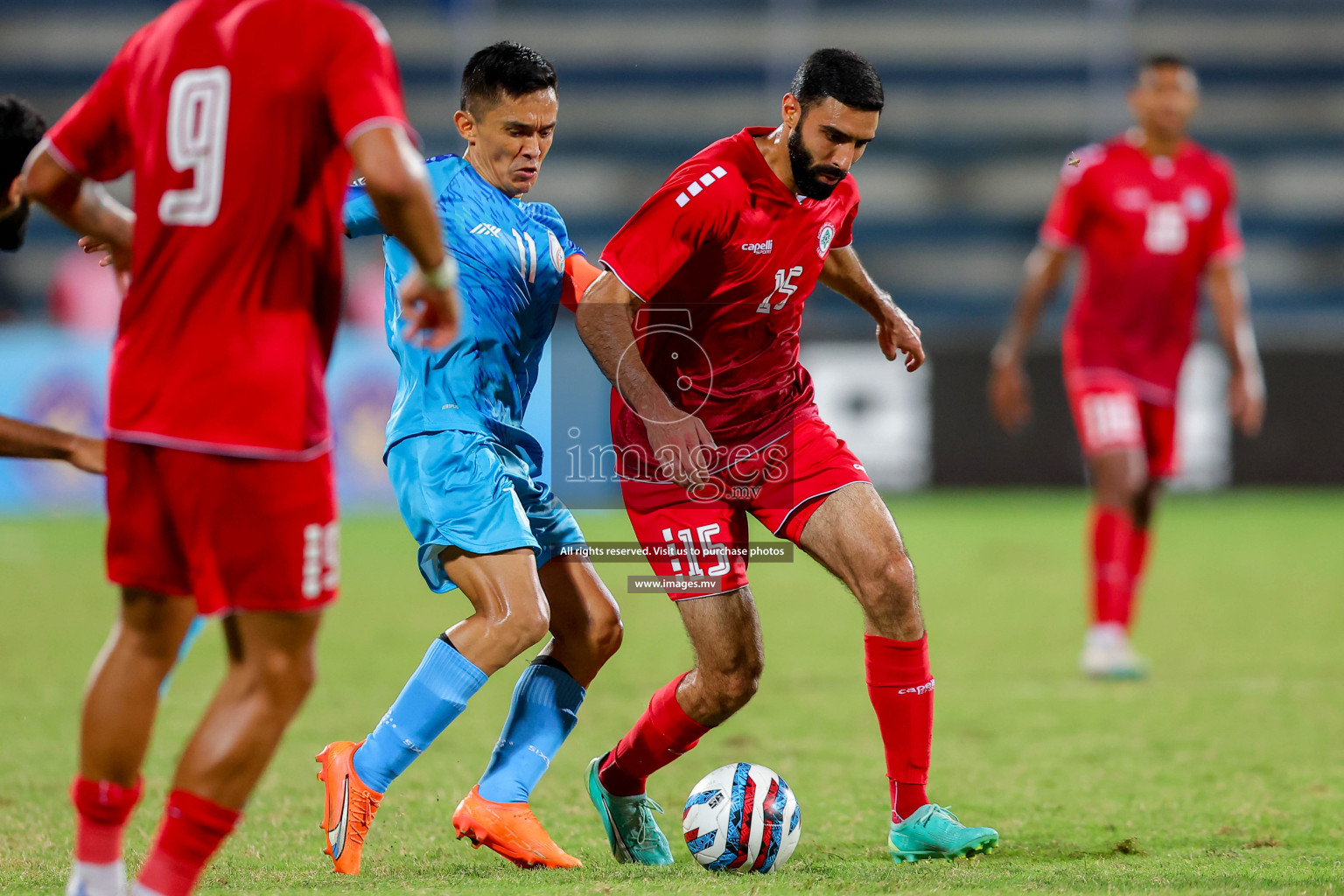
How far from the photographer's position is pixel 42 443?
3.07m

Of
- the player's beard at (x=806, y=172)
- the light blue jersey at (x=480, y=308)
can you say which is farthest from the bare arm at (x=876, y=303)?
the light blue jersey at (x=480, y=308)

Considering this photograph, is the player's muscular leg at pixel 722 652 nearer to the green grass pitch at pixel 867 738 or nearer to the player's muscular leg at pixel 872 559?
the player's muscular leg at pixel 872 559

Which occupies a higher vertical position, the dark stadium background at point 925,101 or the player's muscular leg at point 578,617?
the dark stadium background at point 925,101

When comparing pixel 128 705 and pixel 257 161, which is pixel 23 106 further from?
pixel 128 705

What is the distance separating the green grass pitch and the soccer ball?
0.07 meters

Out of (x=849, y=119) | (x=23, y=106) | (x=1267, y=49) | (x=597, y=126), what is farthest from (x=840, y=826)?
(x=1267, y=49)

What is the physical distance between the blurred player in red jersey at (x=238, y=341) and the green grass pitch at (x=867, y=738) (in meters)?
0.81

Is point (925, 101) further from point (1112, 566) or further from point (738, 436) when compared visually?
point (738, 436)

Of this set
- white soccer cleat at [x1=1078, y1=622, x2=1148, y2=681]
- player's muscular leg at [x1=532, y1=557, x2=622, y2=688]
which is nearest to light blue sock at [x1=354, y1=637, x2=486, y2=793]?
player's muscular leg at [x1=532, y1=557, x2=622, y2=688]

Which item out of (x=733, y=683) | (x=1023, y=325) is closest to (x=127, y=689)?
(x=733, y=683)

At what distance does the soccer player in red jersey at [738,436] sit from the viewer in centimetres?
392

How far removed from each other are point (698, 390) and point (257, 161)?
1.80 m

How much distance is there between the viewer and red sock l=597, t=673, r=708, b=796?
408 cm

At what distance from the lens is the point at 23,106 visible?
12.3 feet
